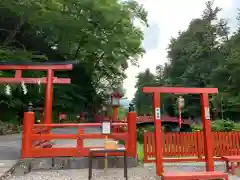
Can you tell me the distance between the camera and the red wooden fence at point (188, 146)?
8484 mm

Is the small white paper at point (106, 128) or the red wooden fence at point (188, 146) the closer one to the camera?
the small white paper at point (106, 128)

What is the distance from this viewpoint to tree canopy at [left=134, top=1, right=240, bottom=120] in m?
27.8

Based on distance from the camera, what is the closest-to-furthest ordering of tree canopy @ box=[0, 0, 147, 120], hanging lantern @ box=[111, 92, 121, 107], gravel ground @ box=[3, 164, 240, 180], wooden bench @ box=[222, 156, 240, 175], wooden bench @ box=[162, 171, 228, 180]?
wooden bench @ box=[162, 171, 228, 180]
gravel ground @ box=[3, 164, 240, 180]
wooden bench @ box=[222, 156, 240, 175]
hanging lantern @ box=[111, 92, 121, 107]
tree canopy @ box=[0, 0, 147, 120]

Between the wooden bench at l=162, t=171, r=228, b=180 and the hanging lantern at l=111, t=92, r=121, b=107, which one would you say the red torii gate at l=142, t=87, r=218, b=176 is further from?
the hanging lantern at l=111, t=92, r=121, b=107

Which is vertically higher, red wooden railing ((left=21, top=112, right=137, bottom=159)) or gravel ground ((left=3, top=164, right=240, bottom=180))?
red wooden railing ((left=21, top=112, right=137, bottom=159))

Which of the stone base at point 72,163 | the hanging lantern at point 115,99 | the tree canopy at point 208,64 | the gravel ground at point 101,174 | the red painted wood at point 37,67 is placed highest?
the tree canopy at point 208,64

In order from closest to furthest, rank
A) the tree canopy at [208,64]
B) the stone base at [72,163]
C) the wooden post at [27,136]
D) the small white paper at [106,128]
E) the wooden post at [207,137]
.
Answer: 1. the wooden post at [207,137]
2. the small white paper at [106,128]
3. the wooden post at [27,136]
4. the stone base at [72,163]
5. the tree canopy at [208,64]

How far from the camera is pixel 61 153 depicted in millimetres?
7988

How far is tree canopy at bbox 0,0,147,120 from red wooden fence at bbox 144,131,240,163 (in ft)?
38.4

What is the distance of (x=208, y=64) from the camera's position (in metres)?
32.9

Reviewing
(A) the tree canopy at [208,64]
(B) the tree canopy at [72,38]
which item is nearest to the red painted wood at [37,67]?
(B) the tree canopy at [72,38]

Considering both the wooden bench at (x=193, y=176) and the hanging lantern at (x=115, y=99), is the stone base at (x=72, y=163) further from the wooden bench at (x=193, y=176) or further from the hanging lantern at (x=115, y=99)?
the hanging lantern at (x=115, y=99)

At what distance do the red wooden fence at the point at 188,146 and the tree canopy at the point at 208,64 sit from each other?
18.2m

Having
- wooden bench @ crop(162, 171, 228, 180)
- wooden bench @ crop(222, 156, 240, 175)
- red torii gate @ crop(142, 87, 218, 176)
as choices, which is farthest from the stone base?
wooden bench @ crop(222, 156, 240, 175)
